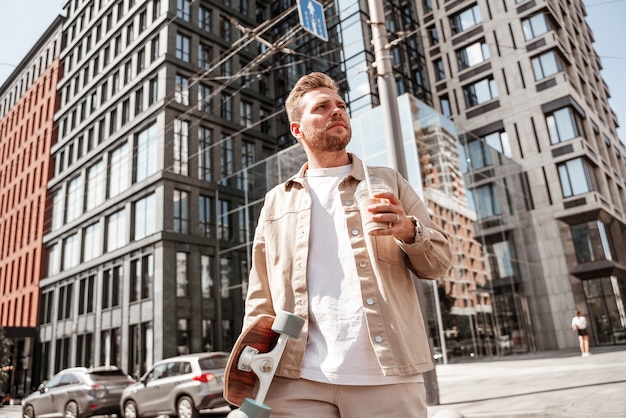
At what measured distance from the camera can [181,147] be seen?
27.7m

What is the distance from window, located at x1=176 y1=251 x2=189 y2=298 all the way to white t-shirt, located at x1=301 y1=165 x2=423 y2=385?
2498 centimetres

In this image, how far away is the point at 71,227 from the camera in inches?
1330

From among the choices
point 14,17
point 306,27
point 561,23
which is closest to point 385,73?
point 306,27

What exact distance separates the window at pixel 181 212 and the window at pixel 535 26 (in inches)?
858

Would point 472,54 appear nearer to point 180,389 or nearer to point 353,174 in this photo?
point 180,389

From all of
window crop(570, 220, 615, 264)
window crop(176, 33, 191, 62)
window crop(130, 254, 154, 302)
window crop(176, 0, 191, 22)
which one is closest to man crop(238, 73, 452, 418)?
window crop(130, 254, 154, 302)

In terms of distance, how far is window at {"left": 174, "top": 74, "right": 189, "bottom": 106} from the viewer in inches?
1122

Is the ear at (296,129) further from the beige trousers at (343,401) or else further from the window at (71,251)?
the window at (71,251)

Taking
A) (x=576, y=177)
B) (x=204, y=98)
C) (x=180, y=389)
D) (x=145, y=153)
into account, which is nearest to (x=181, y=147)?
(x=145, y=153)

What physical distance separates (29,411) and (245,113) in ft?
71.0

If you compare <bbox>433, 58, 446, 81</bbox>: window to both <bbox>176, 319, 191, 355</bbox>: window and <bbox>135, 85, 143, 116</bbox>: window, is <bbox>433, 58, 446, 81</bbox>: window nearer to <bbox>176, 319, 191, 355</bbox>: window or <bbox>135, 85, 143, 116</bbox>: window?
<bbox>135, 85, 143, 116</bbox>: window

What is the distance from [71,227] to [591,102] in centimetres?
3510

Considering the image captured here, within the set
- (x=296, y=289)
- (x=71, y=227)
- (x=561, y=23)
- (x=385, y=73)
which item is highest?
(x=561, y=23)

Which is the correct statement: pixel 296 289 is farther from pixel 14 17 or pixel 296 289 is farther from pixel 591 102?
pixel 591 102
